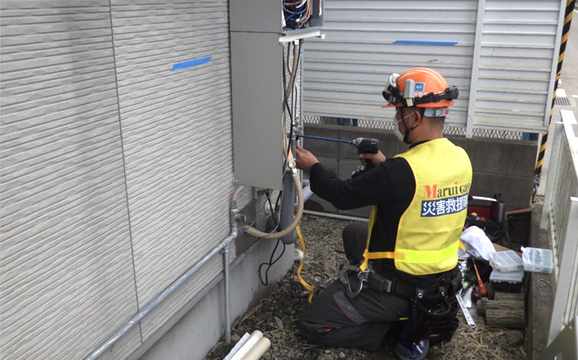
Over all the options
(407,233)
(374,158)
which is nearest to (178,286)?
(407,233)

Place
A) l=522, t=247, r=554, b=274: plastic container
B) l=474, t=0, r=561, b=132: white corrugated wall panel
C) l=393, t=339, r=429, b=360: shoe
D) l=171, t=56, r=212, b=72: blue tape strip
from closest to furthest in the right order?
1. l=171, t=56, r=212, b=72: blue tape strip
2. l=393, t=339, r=429, b=360: shoe
3. l=522, t=247, r=554, b=274: plastic container
4. l=474, t=0, r=561, b=132: white corrugated wall panel

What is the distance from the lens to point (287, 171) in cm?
375

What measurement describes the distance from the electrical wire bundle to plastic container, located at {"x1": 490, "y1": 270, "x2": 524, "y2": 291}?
8.18 feet

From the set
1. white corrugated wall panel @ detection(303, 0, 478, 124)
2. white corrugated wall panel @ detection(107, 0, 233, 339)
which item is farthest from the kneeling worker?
white corrugated wall panel @ detection(303, 0, 478, 124)

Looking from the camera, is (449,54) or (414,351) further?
(449,54)

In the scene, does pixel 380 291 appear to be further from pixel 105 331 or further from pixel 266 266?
pixel 105 331

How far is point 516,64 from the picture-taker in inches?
204

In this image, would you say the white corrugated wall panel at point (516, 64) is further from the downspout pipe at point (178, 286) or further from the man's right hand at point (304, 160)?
the downspout pipe at point (178, 286)

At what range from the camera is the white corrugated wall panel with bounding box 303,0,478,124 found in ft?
17.4

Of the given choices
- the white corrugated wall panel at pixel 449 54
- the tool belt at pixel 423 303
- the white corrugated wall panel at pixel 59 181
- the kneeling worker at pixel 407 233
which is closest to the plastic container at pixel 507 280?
the kneeling worker at pixel 407 233

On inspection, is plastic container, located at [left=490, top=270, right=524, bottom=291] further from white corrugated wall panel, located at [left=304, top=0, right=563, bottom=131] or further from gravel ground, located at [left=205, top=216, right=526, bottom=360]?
white corrugated wall panel, located at [left=304, top=0, right=563, bottom=131]

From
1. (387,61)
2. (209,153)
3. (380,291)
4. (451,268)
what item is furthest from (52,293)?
(387,61)

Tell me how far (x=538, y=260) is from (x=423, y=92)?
175 cm

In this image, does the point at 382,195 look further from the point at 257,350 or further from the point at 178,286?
the point at 178,286
